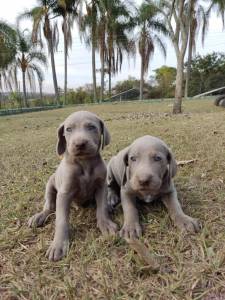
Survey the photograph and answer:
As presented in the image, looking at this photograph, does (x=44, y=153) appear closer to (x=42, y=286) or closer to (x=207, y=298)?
(x=42, y=286)

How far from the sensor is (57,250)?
217 cm

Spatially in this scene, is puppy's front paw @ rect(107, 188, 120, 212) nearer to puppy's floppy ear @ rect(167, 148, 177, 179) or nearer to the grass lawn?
the grass lawn

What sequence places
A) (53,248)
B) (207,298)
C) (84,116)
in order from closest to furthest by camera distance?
(207,298), (53,248), (84,116)

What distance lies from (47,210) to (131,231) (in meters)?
0.80

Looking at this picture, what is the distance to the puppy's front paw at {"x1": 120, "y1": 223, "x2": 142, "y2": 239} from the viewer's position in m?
2.28

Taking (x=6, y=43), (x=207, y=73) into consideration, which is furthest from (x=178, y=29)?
(x=207, y=73)

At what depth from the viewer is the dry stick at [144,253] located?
1.94m

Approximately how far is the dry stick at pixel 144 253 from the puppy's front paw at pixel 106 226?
207 millimetres

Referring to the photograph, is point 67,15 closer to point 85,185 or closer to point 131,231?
point 85,185

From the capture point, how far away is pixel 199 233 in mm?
2293

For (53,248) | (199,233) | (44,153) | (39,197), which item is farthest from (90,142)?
(44,153)

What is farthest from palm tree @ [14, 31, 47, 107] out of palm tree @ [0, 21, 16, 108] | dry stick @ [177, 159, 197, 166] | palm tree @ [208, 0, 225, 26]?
dry stick @ [177, 159, 197, 166]

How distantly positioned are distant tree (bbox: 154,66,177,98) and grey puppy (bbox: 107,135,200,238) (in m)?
38.2

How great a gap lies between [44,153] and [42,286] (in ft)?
12.2
